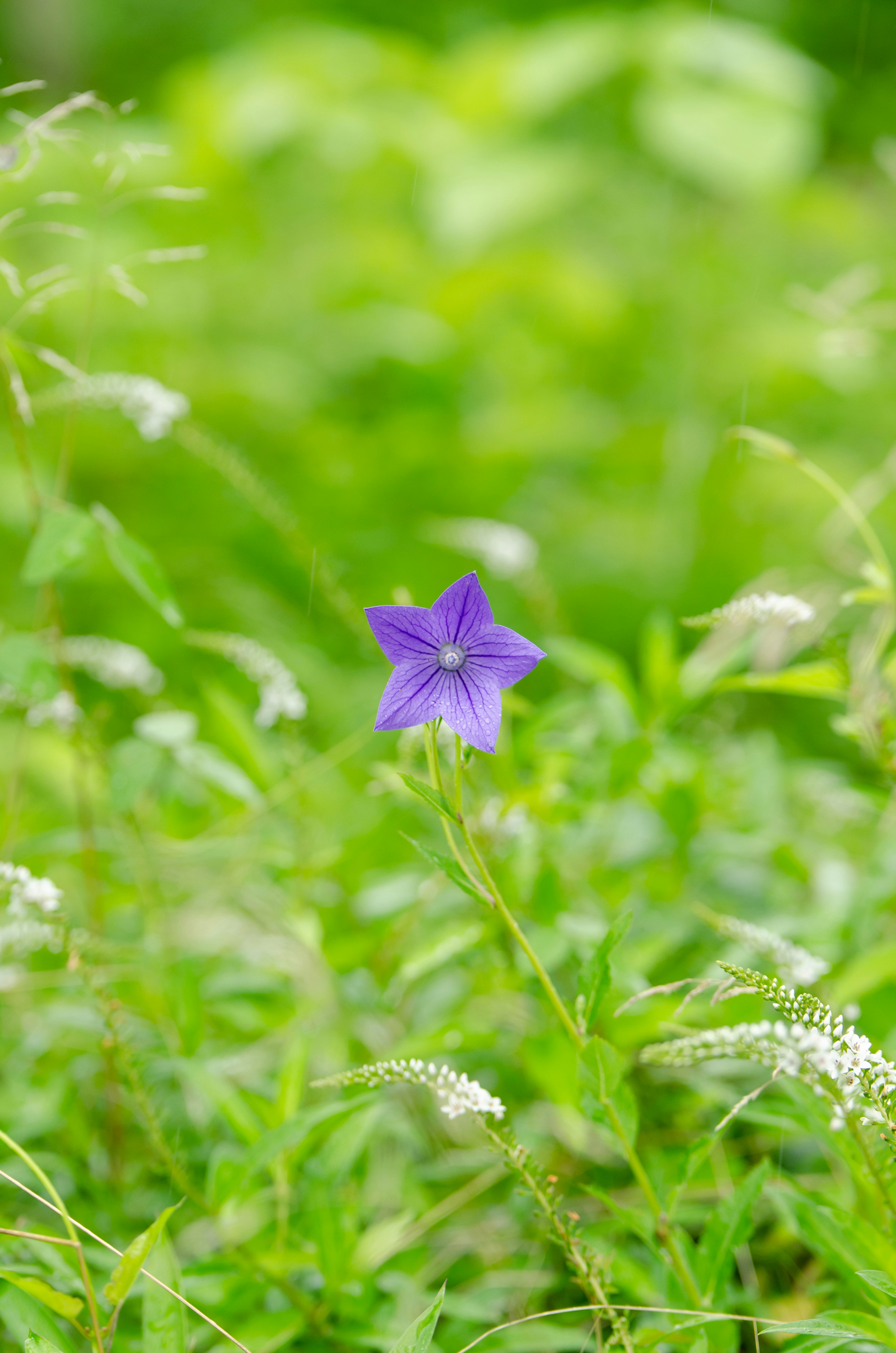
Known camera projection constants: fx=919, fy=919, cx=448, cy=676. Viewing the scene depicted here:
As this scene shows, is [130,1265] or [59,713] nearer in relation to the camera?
[130,1265]

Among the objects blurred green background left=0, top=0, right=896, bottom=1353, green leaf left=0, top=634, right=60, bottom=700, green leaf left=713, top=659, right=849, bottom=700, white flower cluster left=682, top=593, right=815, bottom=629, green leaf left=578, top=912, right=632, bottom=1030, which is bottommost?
blurred green background left=0, top=0, right=896, bottom=1353

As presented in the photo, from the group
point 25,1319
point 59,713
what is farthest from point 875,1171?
point 59,713

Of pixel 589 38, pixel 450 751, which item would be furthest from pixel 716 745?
pixel 589 38

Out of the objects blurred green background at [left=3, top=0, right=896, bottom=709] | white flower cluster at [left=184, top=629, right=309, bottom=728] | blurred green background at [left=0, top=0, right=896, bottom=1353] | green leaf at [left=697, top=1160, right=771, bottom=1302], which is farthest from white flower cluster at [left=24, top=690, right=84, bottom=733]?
blurred green background at [left=3, top=0, right=896, bottom=709]

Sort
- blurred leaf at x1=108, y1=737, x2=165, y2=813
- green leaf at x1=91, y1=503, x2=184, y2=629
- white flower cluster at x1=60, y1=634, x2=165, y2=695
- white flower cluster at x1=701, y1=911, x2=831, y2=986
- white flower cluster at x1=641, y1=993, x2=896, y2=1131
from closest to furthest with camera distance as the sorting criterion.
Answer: white flower cluster at x1=641, y1=993, x2=896, y2=1131 → white flower cluster at x1=701, y1=911, x2=831, y2=986 → green leaf at x1=91, y1=503, x2=184, y2=629 → blurred leaf at x1=108, y1=737, x2=165, y2=813 → white flower cluster at x1=60, y1=634, x2=165, y2=695

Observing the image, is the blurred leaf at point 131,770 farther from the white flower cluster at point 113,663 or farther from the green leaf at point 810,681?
the green leaf at point 810,681

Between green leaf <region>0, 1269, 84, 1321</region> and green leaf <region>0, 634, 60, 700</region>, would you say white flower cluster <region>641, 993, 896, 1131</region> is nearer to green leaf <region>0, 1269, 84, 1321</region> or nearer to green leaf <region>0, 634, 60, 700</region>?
green leaf <region>0, 1269, 84, 1321</region>

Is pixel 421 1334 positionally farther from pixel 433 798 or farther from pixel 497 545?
pixel 497 545

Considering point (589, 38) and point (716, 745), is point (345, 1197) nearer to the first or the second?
point (716, 745)
